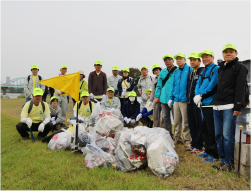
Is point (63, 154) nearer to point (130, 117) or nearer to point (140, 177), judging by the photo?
point (140, 177)

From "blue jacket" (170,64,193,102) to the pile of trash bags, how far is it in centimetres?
98

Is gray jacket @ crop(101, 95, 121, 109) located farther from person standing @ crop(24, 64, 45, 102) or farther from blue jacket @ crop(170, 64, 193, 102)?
person standing @ crop(24, 64, 45, 102)

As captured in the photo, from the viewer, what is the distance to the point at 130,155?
3.22m

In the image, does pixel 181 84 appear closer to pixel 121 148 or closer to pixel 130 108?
pixel 121 148

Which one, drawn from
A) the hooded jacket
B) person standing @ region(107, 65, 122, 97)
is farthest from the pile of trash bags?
person standing @ region(107, 65, 122, 97)

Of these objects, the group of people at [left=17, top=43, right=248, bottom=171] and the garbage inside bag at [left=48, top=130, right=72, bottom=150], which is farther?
the garbage inside bag at [left=48, top=130, right=72, bottom=150]

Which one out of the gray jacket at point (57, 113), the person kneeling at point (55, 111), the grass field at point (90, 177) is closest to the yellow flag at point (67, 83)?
the grass field at point (90, 177)

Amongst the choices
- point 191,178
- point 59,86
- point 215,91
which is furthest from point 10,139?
point 215,91

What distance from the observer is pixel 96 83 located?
650 centimetres

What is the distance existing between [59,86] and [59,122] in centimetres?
324

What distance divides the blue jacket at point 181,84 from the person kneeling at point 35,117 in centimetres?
364

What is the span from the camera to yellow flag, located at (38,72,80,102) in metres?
3.81

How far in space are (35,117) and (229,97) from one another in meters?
4.88

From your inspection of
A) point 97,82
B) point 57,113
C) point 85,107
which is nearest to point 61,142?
point 85,107
